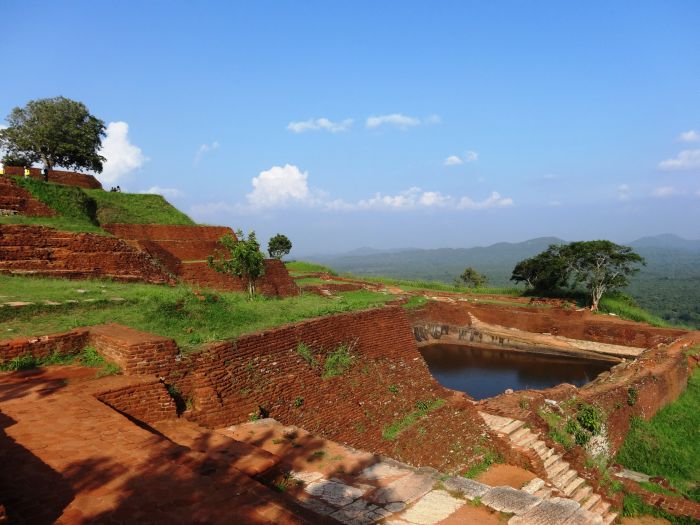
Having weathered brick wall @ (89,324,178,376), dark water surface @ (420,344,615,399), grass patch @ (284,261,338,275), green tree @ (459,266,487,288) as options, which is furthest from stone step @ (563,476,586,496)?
green tree @ (459,266,487,288)

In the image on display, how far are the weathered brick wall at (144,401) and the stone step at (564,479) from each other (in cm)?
641

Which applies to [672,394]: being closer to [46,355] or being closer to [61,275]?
[46,355]

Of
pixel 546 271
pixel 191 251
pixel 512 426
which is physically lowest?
pixel 512 426

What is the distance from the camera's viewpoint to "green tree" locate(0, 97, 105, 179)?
21.5 m

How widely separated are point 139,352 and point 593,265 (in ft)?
94.5

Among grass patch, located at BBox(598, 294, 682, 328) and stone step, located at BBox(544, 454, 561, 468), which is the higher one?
grass patch, located at BBox(598, 294, 682, 328)

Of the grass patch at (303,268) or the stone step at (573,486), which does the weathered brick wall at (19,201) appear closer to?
the stone step at (573,486)

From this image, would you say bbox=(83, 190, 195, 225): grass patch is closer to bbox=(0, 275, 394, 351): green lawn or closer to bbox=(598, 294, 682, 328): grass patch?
bbox=(0, 275, 394, 351): green lawn

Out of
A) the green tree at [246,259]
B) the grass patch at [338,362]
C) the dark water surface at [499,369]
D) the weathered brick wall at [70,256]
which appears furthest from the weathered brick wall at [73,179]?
the dark water surface at [499,369]

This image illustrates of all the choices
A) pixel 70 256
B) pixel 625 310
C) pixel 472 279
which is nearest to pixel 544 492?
pixel 70 256

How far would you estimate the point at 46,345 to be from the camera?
586 centimetres

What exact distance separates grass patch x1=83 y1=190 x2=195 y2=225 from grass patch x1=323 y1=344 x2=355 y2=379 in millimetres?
11836

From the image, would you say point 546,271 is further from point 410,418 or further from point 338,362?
point 338,362

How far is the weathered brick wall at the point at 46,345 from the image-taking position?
557cm
